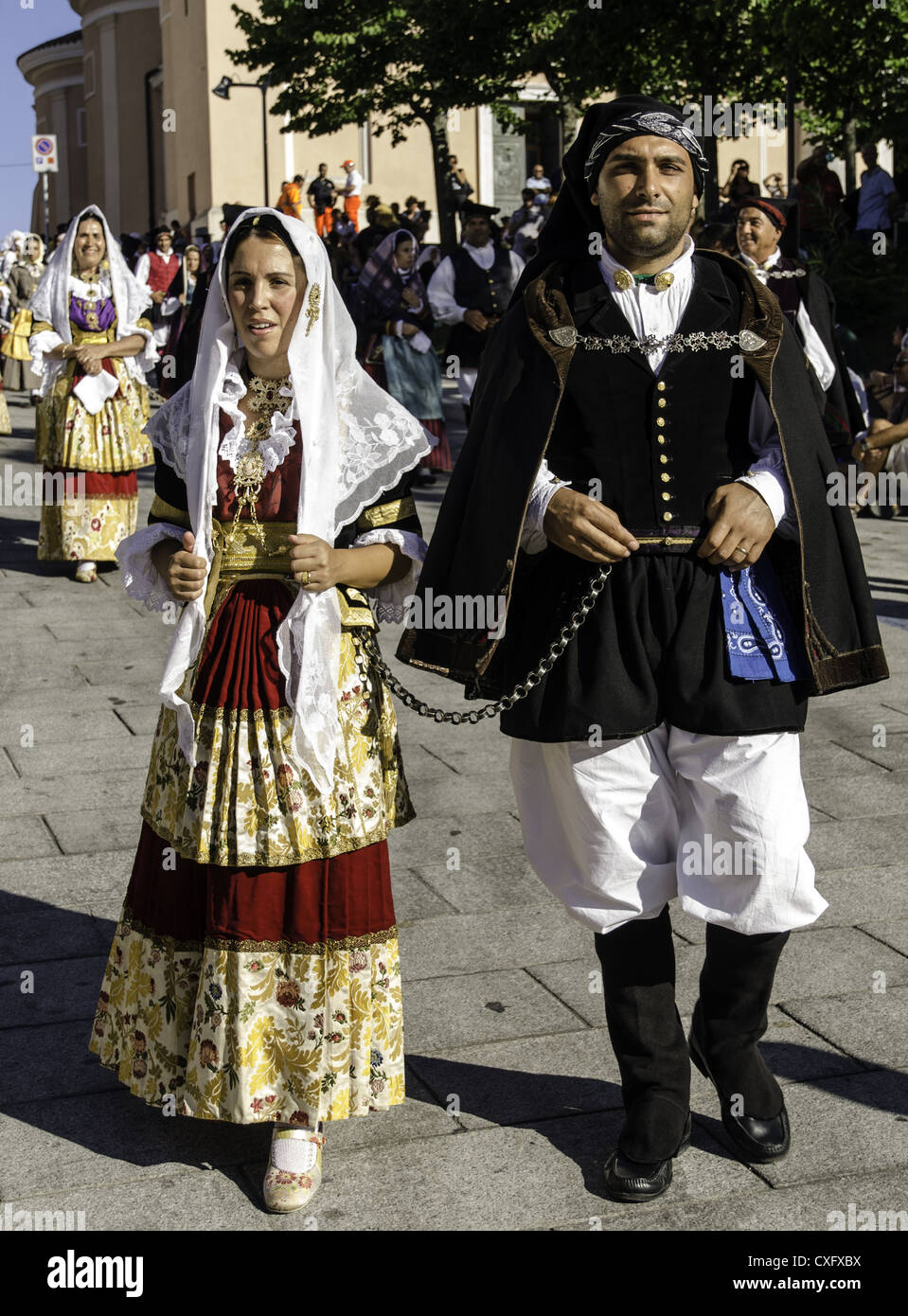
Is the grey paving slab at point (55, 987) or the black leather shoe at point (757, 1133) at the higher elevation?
the grey paving slab at point (55, 987)

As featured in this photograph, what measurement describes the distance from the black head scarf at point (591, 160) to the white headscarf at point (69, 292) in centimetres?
620

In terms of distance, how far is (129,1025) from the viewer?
3504 millimetres

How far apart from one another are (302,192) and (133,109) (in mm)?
27983

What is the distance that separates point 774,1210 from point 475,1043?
95cm

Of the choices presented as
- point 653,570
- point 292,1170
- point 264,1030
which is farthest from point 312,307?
point 292,1170

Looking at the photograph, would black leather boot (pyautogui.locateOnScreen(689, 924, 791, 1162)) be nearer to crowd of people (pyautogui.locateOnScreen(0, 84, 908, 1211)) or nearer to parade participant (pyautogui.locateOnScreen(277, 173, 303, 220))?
crowd of people (pyautogui.locateOnScreen(0, 84, 908, 1211))

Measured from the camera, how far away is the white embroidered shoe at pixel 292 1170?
3205 mm

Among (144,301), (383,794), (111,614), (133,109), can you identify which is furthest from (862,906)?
(133,109)

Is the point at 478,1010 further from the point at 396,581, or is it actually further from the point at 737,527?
the point at 737,527

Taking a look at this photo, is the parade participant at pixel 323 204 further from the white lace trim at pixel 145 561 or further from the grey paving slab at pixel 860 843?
the white lace trim at pixel 145 561

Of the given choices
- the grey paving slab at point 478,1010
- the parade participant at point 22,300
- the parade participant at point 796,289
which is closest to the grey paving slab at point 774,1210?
the grey paving slab at point 478,1010

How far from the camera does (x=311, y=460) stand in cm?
335

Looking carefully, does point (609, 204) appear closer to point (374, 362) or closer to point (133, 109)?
point (374, 362)

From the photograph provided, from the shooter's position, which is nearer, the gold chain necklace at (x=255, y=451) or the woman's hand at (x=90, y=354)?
the gold chain necklace at (x=255, y=451)
